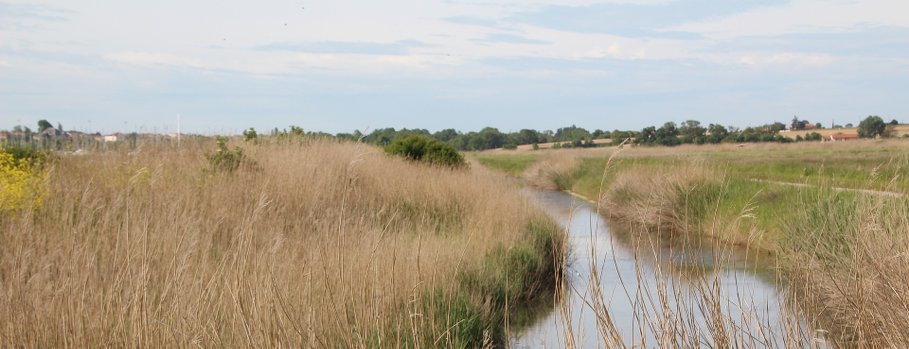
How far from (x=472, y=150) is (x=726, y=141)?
22.2 m

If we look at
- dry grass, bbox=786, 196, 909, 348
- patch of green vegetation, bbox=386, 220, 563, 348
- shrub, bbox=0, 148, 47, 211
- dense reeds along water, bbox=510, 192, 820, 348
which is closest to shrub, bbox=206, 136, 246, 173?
shrub, bbox=0, 148, 47, 211

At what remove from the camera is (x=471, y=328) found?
693 cm

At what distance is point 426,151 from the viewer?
22.1 metres

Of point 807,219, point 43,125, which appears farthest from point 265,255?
point 43,125

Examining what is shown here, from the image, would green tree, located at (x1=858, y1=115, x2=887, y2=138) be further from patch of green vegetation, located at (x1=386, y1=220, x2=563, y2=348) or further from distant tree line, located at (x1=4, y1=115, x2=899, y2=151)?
patch of green vegetation, located at (x1=386, y1=220, x2=563, y2=348)

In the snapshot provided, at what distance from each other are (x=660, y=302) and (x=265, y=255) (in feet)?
11.0

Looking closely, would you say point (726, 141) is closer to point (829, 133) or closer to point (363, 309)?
point (829, 133)

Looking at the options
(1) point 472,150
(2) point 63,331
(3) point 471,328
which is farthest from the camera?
(1) point 472,150

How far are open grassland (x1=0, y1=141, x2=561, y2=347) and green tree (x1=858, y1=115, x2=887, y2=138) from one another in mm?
50886

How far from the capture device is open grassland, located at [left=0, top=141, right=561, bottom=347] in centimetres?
412

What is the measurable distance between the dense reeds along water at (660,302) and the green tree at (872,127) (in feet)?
160

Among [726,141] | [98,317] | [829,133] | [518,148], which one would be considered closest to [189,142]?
[98,317]

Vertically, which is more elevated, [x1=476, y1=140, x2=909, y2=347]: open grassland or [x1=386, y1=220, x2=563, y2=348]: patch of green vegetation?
[x1=476, y1=140, x2=909, y2=347]: open grassland

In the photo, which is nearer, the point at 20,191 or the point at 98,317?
the point at 98,317
